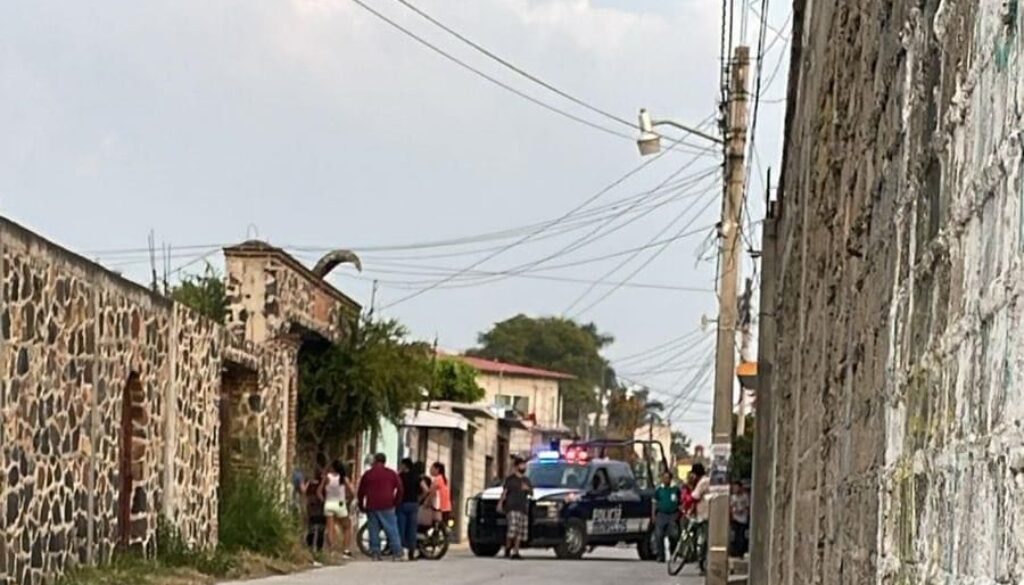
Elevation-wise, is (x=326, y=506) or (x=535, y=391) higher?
(x=535, y=391)

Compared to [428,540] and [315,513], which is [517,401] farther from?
[315,513]

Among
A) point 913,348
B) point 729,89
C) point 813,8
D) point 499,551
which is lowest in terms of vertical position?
point 499,551

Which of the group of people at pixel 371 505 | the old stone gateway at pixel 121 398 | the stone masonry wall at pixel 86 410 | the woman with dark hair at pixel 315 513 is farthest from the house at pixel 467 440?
the stone masonry wall at pixel 86 410

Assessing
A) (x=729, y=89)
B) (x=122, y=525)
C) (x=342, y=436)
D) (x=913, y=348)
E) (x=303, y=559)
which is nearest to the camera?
(x=913, y=348)

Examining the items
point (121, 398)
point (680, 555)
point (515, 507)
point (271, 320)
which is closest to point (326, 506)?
point (271, 320)

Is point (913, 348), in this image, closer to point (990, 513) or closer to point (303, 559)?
point (990, 513)

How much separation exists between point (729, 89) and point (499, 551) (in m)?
9.92

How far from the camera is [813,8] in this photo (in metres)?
10.8

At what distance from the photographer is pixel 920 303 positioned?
4.08 m

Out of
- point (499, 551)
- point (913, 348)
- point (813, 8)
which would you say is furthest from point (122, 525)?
point (913, 348)

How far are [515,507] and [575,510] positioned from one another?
72.1 inches

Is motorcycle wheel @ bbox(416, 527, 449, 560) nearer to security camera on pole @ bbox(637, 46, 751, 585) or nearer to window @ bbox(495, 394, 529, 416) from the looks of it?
security camera on pole @ bbox(637, 46, 751, 585)

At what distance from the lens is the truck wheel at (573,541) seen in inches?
1294

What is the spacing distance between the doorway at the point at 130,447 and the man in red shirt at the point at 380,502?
8.43 m
